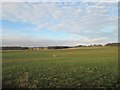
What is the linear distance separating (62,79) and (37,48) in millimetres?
1853

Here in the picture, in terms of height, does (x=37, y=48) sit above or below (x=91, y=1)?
below

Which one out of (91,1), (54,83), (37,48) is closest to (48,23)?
(37,48)

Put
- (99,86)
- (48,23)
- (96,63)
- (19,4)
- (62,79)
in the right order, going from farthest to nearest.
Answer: (96,63) → (48,23) → (19,4) → (62,79) → (99,86)

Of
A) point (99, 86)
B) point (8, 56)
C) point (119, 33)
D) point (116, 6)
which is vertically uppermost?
point (116, 6)

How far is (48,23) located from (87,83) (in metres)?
2.51

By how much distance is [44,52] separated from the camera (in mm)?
9305

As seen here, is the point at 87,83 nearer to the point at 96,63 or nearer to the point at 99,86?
the point at 99,86

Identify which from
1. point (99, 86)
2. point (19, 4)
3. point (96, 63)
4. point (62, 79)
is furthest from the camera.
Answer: point (96, 63)

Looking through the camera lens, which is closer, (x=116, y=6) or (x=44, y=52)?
(x=116, y=6)

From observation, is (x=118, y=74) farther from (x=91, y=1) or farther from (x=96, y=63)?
(x=91, y=1)

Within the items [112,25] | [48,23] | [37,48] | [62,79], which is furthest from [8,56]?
[112,25]

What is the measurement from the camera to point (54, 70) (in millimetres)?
8078

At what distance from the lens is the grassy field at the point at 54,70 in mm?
6961

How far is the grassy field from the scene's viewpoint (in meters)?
6.96
